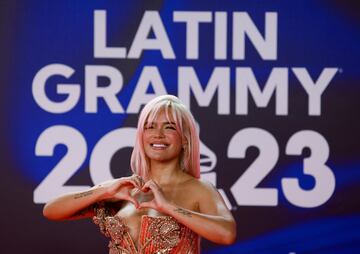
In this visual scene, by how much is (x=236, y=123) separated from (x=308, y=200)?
2.25 ft

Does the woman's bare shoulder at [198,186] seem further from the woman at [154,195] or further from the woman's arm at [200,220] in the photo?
the woman's arm at [200,220]

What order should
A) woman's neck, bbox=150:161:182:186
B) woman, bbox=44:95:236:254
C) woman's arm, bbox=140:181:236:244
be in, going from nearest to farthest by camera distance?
woman's arm, bbox=140:181:236:244, woman, bbox=44:95:236:254, woman's neck, bbox=150:161:182:186

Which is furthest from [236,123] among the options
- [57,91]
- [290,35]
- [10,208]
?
[10,208]

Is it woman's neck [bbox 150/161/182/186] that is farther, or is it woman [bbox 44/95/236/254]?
woman's neck [bbox 150/161/182/186]

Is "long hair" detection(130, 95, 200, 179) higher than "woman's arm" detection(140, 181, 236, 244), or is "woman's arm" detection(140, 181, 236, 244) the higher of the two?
"long hair" detection(130, 95, 200, 179)

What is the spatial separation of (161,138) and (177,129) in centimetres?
8

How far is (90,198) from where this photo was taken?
Answer: 2.87m

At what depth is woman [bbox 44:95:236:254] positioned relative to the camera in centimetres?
286

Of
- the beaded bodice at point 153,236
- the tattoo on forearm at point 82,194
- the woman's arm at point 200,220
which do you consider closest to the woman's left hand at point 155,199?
the woman's arm at point 200,220

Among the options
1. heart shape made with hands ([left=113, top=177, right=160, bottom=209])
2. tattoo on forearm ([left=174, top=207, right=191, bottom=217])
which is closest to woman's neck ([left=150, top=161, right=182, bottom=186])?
heart shape made with hands ([left=113, top=177, right=160, bottom=209])

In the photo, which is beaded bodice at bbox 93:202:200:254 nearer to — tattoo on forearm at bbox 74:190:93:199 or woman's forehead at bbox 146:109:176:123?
tattoo on forearm at bbox 74:190:93:199

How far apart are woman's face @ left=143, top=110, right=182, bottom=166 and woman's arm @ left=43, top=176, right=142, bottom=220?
17 centimetres

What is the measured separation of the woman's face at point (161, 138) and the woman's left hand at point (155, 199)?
0.18 metres

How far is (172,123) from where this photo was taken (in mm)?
2951
